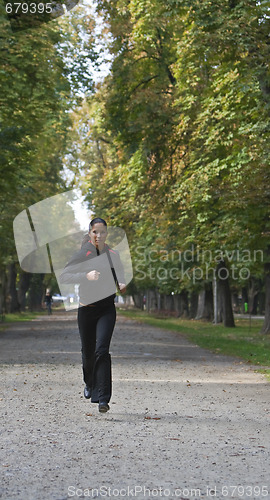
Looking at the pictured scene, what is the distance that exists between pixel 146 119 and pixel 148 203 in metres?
4.14

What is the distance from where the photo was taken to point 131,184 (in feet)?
94.6

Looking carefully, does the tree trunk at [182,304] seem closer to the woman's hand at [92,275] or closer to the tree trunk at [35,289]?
the tree trunk at [35,289]

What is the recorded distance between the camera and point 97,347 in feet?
28.5

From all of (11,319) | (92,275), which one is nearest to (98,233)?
(92,275)

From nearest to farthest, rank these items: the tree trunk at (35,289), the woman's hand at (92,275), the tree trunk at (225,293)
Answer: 1. the woman's hand at (92,275)
2. the tree trunk at (225,293)
3. the tree trunk at (35,289)

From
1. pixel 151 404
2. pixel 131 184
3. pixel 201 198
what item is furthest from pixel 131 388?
pixel 131 184

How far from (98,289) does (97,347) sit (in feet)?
2.10

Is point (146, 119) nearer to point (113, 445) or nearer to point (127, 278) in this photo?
point (127, 278)

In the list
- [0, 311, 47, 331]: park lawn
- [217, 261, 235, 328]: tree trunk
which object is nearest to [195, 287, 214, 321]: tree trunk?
[217, 261, 235, 328]: tree trunk

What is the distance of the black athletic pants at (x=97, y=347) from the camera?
8625 millimetres

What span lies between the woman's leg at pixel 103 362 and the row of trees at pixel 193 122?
9.70m

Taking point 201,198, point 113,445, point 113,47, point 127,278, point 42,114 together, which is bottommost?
point 113,445

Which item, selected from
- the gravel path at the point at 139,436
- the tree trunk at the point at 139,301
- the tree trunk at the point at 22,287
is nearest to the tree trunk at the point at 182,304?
the tree trunk at the point at 22,287

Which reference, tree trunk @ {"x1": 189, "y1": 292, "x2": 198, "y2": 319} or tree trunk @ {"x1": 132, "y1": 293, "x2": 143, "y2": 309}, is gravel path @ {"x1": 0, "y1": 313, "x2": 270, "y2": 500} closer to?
tree trunk @ {"x1": 189, "y1": 292, "x2": 198, "y2": 319}
